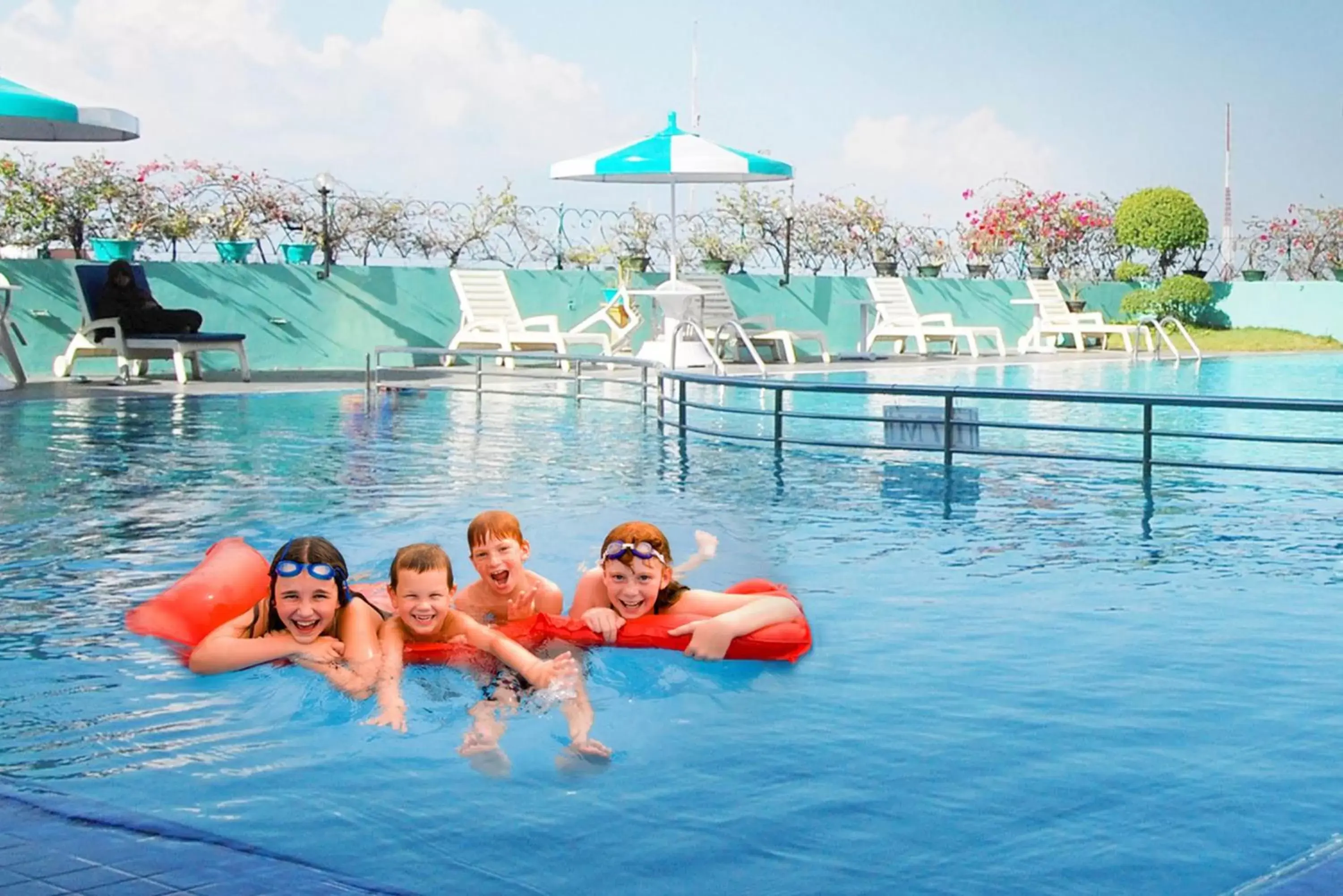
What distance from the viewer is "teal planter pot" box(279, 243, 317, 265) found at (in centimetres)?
1878

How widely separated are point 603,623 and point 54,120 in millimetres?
10672

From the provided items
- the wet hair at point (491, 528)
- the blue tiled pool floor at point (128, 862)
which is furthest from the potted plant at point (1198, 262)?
the blue tiled pool floor at point (128, 862)

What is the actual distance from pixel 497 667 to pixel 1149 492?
5.31 metres

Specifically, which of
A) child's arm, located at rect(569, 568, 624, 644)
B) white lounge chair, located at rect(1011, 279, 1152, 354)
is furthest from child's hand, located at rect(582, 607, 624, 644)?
white lounge chair, located at rect(1011, 279, 1152, 354)

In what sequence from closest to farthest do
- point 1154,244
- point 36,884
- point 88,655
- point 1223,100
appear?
point 36,884, point 88,655, point 1154,244, point 1223,100

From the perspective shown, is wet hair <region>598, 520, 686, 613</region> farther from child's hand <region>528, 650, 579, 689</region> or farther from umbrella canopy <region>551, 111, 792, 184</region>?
umbrella canopy <region>551, 111, 792, 184</region>

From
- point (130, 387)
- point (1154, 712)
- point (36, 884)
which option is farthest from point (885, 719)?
point (130, 387)

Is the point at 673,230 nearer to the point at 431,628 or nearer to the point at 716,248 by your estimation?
the point at 716,248

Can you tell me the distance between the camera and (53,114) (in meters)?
13.6

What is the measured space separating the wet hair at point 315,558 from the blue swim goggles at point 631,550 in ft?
2.66

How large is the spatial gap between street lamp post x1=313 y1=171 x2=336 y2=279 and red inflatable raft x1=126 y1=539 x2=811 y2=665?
1332 cm

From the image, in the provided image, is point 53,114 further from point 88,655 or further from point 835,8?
point 835,8

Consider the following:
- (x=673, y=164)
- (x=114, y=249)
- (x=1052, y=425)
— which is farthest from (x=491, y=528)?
(x=114, y=249)

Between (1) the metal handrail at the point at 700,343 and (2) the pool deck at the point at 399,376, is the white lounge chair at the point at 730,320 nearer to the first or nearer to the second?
(2) the pool deck at the point at 399,376
